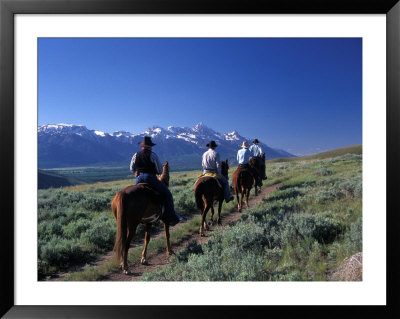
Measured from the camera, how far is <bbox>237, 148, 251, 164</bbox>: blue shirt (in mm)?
8431

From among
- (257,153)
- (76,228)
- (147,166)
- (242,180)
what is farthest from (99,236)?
(257,153)

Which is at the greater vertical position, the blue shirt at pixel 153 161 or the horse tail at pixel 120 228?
the blue shirt at pixel 153 161

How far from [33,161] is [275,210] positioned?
6322 mm

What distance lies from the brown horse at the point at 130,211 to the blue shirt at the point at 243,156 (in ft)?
15.5

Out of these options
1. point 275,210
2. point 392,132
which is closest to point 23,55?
point 392,132

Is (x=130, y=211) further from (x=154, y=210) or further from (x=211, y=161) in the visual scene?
(x=211, y=161)

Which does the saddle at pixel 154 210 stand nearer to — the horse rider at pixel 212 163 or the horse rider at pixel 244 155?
the horse rider at pixel 212 163

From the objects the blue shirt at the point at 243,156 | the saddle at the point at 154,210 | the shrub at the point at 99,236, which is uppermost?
the blue shirt at the point at 243,156

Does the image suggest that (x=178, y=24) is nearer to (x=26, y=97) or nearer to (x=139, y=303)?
(x=26, y=97)

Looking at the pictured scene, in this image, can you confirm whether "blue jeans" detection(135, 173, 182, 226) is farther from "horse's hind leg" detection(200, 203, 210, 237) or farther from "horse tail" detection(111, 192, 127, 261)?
"horse's hind leg" detection(200, 203, 210, 237)

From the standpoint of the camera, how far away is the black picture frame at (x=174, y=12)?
3.49 metres

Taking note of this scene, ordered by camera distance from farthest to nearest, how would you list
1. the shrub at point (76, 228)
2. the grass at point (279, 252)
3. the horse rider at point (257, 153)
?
the horse rider at point (257, 153), the shrub at point (76, 228), the grass at point (279, 252)

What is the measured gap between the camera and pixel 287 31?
3977 mm

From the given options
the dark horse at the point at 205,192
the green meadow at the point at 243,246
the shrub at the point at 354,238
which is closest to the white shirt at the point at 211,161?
the dark horse at the point at 205,192
